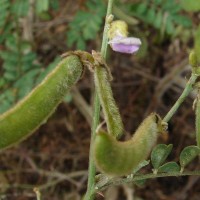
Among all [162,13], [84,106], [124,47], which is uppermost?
[124,47]

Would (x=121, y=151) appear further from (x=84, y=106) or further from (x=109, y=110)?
(x=84, y=106)

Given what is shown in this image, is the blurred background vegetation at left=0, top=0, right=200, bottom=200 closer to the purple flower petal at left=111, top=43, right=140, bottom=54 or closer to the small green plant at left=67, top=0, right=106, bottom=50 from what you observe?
the small green plant at left=67, top=0, right=106, bottom=50

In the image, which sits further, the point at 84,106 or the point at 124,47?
the point at 84,106

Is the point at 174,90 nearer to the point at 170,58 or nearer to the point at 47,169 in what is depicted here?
the point at 170,58

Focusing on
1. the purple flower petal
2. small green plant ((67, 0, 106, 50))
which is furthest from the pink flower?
small green plant ((67, 0, 106, 50))

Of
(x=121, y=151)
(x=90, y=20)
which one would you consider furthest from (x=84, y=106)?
(x=121, y=151)

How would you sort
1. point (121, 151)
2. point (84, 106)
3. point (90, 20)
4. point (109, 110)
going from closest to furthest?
point (121, 151)
point (109, 110)
point (90, 20)
point (84, 106)

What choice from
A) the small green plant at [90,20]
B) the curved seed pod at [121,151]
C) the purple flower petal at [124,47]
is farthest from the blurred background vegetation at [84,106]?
the curved seed pod at [121,151]
